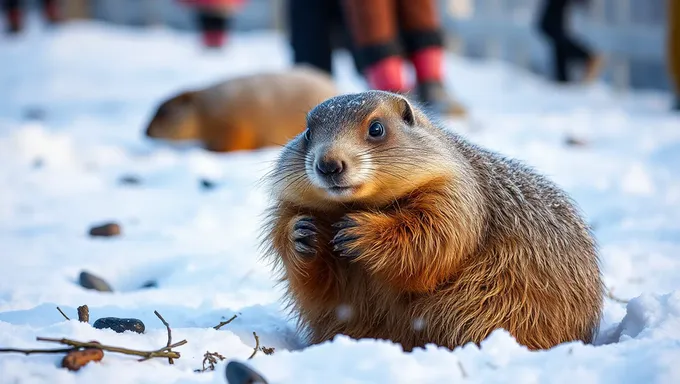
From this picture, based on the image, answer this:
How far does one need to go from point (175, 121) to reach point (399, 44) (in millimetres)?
2226

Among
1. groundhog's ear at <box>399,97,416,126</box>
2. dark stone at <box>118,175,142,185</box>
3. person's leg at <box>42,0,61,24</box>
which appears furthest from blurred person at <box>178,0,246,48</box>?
groundhog's ear at <box>399,97,416,126</box>

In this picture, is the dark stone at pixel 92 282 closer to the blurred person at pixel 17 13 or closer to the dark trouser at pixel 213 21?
the dark trouser at pixel 213 21

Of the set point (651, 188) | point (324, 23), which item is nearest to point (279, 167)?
point (651, 188)

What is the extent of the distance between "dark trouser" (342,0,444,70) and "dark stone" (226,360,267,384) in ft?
19.3

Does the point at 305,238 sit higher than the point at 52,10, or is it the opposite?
the point at 305,238

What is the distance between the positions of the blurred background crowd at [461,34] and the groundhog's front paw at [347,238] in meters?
5.06

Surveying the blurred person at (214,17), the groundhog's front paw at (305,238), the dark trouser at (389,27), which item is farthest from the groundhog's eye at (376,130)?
the blurred person at (214,17)

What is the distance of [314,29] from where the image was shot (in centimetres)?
952

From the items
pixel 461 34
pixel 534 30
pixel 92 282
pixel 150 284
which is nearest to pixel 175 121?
pixel 150 284

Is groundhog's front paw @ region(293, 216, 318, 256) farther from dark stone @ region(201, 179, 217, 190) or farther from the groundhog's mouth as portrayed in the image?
dark stone @ region(201, 179, 217, 190)

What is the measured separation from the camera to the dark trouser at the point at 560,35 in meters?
11.0

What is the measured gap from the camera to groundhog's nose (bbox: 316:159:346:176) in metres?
3.08

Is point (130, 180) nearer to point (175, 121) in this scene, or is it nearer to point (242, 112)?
point (175, 121)

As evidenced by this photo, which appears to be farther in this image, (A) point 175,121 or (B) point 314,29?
(B) point 314,29
